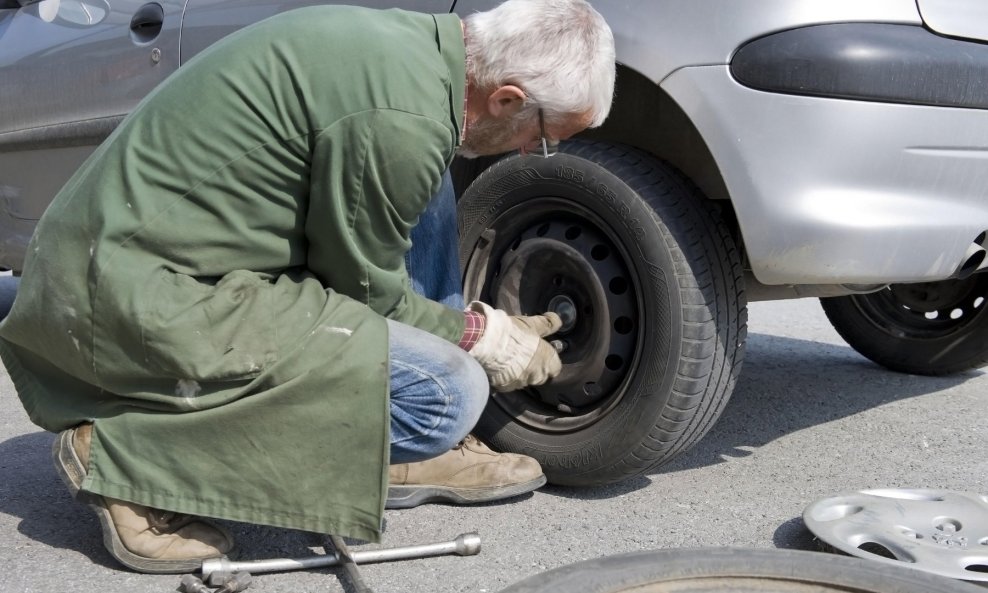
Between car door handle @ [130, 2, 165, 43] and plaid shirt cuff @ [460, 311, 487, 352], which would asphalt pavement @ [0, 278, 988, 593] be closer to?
plaid shirt cuff @ [460, 311, 487, 352]

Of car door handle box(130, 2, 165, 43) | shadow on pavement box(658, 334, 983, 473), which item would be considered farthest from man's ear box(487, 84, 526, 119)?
car door handle box(130, 2, 165, 43)

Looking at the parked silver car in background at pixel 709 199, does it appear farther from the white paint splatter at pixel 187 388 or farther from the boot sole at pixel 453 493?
the white paint splatter at pixel 187 388

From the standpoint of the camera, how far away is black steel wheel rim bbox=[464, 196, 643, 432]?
242cm

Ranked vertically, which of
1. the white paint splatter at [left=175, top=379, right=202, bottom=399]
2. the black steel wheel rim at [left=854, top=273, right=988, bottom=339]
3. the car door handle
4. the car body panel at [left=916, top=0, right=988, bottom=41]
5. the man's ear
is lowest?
the black steel wheel rim at [left=854, top=273, right=988, bottom=339]

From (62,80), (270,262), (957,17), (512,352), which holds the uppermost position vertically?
(957,17)

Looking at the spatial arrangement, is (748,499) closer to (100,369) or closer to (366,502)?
(366,502)

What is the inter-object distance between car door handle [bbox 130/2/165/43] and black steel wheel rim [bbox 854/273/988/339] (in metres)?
2.48

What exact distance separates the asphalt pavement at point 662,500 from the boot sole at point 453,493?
2 cm

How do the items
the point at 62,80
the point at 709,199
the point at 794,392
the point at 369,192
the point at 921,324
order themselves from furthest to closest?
the point at 921,324, the point at 794,392, the point at 62,80, the point at 709,199, the point at 369,192

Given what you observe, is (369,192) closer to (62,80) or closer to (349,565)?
(349,565)

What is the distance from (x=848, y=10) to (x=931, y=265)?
1.86 feet

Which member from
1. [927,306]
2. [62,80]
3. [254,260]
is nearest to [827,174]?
[254,260]

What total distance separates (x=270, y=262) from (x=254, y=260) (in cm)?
3

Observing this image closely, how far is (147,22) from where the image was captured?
3.16 m
